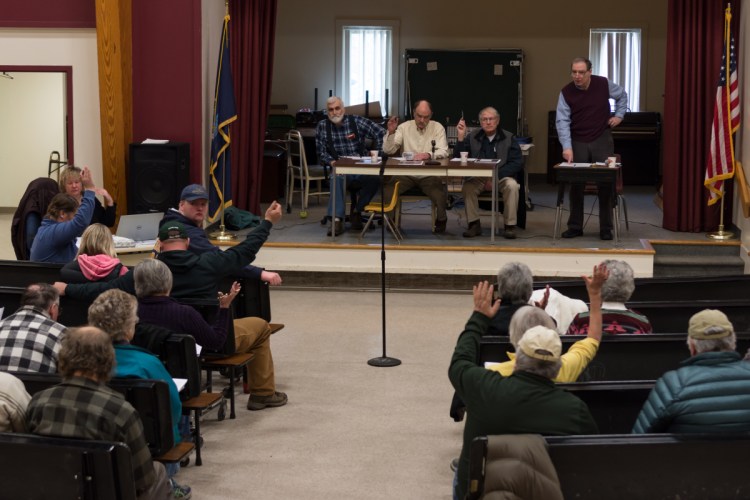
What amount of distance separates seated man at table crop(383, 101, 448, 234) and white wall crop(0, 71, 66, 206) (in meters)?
4.95

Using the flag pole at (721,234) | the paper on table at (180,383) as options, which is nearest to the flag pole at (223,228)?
the flag pole at (721,234)

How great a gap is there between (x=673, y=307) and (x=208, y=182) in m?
5.60

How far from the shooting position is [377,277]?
9.67 meters

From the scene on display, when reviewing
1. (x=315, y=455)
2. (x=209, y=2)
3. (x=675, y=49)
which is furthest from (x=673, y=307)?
(x=209, y=2)

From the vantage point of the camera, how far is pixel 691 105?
33.8 ft

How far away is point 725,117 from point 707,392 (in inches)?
257

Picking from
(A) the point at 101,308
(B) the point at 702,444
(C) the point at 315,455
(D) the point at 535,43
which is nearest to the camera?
(B) the point at 702,444

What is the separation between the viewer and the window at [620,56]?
51.1ft

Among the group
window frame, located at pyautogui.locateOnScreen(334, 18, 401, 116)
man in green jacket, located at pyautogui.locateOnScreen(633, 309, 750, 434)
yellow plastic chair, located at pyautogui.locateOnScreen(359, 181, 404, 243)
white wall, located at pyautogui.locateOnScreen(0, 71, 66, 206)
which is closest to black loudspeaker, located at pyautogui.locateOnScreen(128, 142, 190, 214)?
yellow plastic chair, located at pyautogui.locateOnScreen(359, 181, 404, 243)

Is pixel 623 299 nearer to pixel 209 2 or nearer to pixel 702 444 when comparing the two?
pixel 702 444

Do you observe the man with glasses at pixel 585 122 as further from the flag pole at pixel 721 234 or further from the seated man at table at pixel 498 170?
the flag pole at pixel 721 234

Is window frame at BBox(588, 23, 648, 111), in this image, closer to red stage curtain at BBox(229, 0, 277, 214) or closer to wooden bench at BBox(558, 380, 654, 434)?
red stage curtain at BBox(229, 0, 277, 214)

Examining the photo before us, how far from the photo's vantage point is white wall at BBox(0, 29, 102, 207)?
10195mm

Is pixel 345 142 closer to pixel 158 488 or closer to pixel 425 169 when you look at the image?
pixel 425 169
